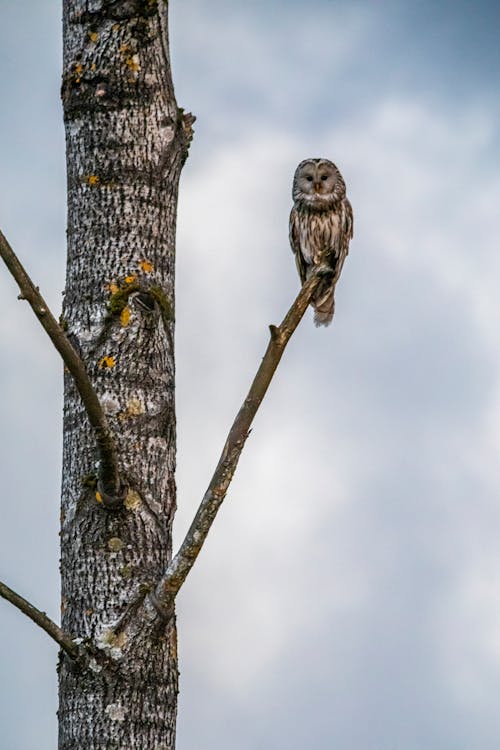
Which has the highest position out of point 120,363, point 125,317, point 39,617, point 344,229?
point 344,229

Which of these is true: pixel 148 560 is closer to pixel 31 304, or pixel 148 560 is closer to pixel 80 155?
pixel 31 304

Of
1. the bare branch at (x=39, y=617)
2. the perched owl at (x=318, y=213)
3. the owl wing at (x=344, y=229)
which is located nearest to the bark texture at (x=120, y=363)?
the bare branch at (x=39, y=617)

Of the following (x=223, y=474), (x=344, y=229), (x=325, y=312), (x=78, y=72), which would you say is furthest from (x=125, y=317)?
(x=344, y=229)

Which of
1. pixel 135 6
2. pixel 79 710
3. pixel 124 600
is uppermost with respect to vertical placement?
pixel 135 6

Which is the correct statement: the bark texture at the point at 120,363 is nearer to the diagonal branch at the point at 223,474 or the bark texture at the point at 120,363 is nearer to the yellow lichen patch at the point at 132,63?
A: the yellow lichen patch at the point at 132,63

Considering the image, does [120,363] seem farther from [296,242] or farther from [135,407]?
[296,242]

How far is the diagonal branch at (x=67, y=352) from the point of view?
375cm

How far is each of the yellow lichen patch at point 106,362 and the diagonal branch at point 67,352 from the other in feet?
1.33

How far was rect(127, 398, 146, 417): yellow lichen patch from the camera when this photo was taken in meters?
4.31

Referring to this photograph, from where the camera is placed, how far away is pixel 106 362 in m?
4.36

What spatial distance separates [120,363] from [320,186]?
510cm

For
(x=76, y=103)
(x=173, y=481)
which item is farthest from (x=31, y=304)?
(x=76, y=103)

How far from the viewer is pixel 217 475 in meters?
4.01

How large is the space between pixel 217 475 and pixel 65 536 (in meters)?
0.67
